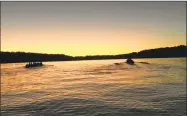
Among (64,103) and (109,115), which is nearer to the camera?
(109,115)

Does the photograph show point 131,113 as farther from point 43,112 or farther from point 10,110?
point 10,110

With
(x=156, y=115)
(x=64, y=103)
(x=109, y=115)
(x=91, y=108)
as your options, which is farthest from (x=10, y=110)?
(x=156, y=115)

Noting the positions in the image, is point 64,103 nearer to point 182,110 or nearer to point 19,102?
point 19,102

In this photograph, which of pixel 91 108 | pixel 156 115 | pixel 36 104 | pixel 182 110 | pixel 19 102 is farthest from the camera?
pixel 19 102

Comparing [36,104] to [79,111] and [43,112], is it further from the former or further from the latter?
[79,111]

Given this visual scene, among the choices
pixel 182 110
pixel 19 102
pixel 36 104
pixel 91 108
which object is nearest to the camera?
pixel 182 110

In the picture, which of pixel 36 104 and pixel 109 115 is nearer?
pixel 109 115

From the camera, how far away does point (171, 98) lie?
25.3 metres

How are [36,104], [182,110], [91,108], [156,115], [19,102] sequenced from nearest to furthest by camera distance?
[156,115]
[182,110]
[91,108]
[36,104]
[19,102]

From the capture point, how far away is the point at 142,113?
1889 cm

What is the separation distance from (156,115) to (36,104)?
37.9 ft

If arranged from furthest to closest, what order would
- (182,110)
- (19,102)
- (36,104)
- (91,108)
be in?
(19,102) < (36,104) < (91,108) < (182,110)

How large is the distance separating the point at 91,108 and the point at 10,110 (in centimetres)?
715

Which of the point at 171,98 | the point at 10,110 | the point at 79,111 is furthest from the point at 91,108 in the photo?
the point at 171,98
